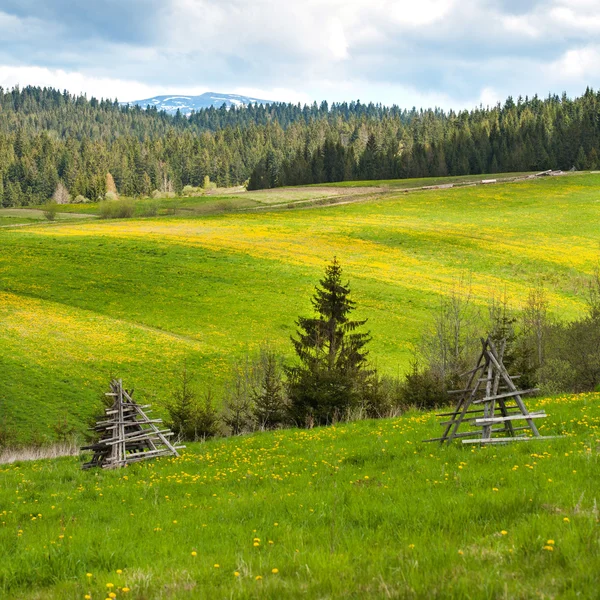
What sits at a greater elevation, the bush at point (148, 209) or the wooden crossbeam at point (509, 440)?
the bush at point (148, 209)

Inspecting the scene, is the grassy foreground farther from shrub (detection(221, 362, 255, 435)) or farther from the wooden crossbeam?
shrub (detection(221, 362, 255, 435))

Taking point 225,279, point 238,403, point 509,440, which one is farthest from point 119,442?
point 225,279

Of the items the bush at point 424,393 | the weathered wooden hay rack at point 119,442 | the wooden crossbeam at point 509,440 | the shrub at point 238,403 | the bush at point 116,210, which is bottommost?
the shrub at point 238,403

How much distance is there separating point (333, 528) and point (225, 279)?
59.2 m

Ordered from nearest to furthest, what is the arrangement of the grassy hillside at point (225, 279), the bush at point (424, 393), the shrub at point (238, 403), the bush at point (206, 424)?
the bush at point (206, 424), the bush at point (424, 393), the shrub at point (238, 403), the grassy hillside at point (225, 279)

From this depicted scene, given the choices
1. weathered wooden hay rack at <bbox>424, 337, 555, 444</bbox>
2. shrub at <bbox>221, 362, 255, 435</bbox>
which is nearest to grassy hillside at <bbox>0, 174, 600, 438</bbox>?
shrub at <bbox>221, 362, 255, 435</bbox>

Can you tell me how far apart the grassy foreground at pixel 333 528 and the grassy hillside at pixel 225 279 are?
25.5 m

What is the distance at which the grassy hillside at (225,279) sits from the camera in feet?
146

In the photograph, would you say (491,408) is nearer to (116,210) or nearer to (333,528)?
(333,528)

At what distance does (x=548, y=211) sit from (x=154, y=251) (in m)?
65.1

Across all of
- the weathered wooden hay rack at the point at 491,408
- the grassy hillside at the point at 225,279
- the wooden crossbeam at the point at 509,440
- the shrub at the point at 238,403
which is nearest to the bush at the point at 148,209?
the grassy hillside at the point at 225,279

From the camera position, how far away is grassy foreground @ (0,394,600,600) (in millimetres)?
5961

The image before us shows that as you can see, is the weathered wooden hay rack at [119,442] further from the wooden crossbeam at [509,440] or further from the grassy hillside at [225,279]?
the grassy hillside at [225,279]

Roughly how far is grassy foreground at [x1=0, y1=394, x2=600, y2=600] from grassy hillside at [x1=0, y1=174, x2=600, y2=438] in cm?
2546
